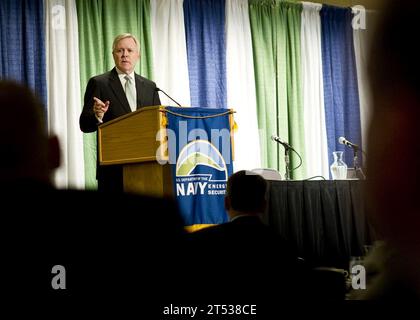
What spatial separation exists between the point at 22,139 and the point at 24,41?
3.59 m

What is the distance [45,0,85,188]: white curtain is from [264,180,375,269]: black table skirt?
1.49 metres

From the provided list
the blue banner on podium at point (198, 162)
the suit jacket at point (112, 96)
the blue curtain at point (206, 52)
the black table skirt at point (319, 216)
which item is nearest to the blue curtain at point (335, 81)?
the blue curtain at point (206, 52)

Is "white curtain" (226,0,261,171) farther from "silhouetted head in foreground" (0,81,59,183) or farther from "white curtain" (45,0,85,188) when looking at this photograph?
"silhouetted head in foreground" (0,81,59,183)

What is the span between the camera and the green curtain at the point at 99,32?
146 inches

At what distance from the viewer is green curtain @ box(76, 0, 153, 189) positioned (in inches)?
146

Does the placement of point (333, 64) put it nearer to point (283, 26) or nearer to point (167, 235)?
point (283, 26)

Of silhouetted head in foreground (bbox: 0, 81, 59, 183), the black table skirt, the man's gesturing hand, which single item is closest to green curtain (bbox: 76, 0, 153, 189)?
the man's gesturing hand

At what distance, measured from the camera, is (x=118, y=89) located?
3.00 m

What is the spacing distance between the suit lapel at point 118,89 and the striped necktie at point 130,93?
3 centimetres

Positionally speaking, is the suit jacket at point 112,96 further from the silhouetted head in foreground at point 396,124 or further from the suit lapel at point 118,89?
the silhouetted head in foreground at point 396,124

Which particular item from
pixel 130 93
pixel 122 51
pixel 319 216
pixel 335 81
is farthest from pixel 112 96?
pixel 335 81

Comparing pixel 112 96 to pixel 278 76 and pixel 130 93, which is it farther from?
A: pixel 278 76

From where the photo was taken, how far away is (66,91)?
3693 millimetres
